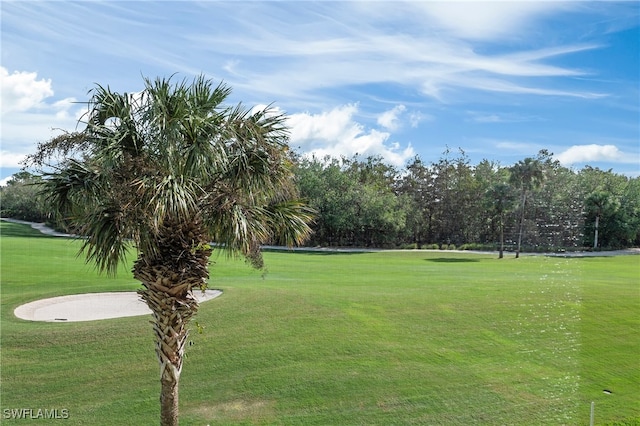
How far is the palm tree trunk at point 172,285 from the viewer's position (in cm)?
845

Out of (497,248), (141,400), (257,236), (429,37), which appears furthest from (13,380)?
(497,248)

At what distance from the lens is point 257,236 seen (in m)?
8.74

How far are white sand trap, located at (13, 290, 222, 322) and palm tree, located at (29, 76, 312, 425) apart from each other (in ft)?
27.6

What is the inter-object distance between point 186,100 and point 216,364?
684 cm

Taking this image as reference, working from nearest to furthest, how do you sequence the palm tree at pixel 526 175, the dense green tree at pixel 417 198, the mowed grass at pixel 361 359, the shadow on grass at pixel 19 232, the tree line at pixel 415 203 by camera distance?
the mowed grass at pixel 361 359, the palm tree at pixel 526 175, the tree line at pixel 415 203, the shadow on grass at pixel 19 232, the dense green tree at pixel 417 198

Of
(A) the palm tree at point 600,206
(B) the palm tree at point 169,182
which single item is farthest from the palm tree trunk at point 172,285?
(A) the palm tree at point 600,206

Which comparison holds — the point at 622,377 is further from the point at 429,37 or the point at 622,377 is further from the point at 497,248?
the point at 497,248

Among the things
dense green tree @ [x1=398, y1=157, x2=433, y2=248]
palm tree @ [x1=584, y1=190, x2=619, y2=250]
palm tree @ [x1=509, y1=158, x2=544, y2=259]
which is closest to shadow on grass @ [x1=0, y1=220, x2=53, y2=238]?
dense green tree @ [x1=398, y1=157, x2=433, y2=248]

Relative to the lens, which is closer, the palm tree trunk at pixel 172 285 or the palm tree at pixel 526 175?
the palm tree trunk at pixel 172 285

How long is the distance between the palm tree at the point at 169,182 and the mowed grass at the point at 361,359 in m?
3.29

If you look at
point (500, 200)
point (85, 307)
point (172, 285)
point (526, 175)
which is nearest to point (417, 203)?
point (500, 200)

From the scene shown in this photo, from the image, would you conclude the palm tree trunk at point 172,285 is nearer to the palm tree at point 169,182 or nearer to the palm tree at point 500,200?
the palm tree at point 169,182

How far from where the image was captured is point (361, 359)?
13055mm

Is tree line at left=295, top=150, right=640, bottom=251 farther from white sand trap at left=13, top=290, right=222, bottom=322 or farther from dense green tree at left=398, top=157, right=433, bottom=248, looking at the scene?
white sand trap at left=13, top=290, right=222, bottom=322
